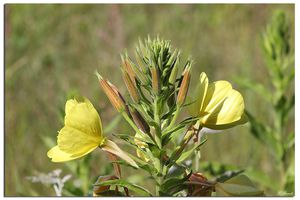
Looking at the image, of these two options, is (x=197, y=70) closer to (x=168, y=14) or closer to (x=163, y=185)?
(x=168, y=14)

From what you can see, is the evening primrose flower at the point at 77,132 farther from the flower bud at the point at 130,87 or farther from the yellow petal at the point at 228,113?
the yellow petal at the point at 228,113

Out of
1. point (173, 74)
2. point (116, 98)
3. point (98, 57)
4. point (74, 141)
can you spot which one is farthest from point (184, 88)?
point (98, 57)

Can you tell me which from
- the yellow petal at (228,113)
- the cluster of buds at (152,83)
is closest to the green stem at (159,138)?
the cluster of buds at (152,83)

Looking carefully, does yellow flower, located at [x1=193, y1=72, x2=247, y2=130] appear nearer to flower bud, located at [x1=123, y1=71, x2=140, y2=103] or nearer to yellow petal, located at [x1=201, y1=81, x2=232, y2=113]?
yellow petal, located at [x1=201, y1=81, x2=232, y2=113]

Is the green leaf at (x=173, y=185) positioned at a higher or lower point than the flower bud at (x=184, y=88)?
lower

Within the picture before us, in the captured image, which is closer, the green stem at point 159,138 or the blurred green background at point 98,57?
the green stem at point 159,138

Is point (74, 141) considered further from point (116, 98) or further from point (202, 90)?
point (202, 90)
